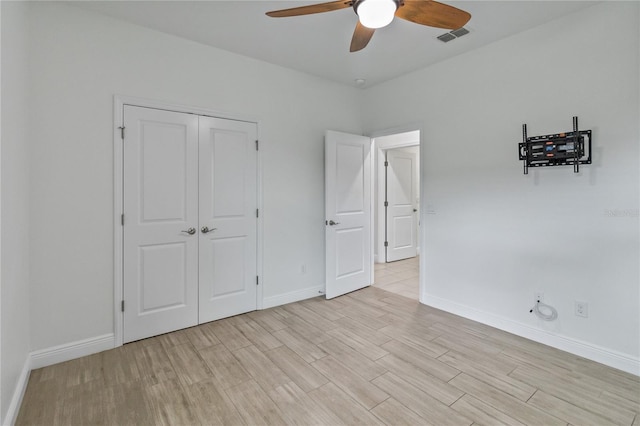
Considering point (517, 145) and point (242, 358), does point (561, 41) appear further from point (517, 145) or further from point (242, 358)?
point (242, 358)

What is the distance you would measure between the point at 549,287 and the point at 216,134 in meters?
3.41

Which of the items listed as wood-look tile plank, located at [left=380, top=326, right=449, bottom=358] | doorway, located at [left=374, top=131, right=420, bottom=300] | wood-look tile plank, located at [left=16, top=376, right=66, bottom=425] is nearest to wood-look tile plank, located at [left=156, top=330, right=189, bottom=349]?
wood-look tile plank, located at [left=16, top=376, right=66, bottom=425]

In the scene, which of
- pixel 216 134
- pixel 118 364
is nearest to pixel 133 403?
pixel 118 364

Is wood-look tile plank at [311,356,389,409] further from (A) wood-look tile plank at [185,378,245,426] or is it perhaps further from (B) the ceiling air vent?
(B) the ceiling air vent

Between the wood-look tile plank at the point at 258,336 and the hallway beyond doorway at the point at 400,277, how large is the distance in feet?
6.25

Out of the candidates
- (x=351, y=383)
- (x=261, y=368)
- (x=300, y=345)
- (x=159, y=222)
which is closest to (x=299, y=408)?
(x=351, y=383)

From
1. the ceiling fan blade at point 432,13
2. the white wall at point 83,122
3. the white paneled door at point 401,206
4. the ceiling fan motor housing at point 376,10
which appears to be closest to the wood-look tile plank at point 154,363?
the white wall at point 83,122

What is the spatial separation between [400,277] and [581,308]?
2.47 m

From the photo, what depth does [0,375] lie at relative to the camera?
1561 mm

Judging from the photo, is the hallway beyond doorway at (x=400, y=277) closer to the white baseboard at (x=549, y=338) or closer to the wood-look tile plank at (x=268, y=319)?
the white baseboard at (x=549, y=338)

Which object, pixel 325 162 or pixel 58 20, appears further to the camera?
pixel 325 162

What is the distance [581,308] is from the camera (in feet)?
8.27

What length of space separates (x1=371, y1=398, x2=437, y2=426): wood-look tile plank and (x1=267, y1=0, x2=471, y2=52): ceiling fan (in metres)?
2.33

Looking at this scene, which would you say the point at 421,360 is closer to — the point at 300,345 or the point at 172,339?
the point at 300,345
